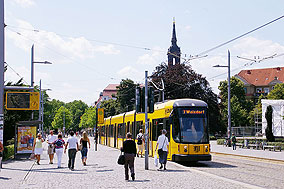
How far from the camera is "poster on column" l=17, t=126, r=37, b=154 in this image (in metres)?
24.6

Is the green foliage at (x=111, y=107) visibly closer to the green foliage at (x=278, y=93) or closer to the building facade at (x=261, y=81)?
the green foliage at (x=278, y=93)

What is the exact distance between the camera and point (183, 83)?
55500 mm

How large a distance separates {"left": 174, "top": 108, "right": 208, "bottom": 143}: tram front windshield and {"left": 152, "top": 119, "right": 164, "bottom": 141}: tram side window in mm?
2261

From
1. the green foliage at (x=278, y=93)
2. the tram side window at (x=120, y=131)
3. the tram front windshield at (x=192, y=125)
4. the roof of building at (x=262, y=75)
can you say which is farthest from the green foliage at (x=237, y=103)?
the tram front windshield at (x=192, y=125)

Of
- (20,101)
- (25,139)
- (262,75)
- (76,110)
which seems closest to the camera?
(20,101)

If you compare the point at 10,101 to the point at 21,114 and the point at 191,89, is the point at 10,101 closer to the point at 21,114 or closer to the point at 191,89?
the point at 21,114

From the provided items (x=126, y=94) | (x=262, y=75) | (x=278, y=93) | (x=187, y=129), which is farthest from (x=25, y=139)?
(x=262, y=75)

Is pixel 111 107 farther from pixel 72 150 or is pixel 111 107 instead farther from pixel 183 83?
pixel 72 150

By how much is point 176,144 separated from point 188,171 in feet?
11.3

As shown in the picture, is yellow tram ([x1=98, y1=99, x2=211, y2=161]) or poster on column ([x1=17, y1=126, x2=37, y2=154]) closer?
yellow tram ([x1=98, y1=99, x2=211, y2=161])

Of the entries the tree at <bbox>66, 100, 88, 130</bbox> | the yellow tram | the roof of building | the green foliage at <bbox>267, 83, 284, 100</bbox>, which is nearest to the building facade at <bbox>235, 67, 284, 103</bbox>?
the roof of building

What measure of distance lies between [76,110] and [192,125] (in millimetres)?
155555

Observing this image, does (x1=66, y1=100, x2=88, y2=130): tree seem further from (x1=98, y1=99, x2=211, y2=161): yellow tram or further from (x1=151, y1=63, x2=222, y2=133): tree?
(x1=98, y1=99, x2=211, y2=161): yellow tram

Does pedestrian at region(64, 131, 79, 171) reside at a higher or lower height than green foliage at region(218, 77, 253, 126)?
lower
